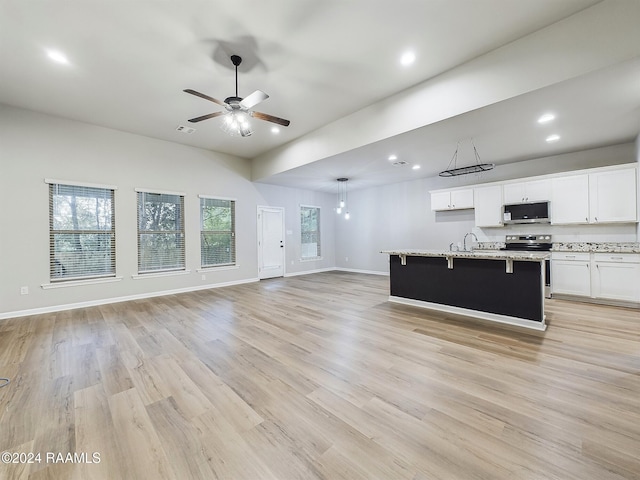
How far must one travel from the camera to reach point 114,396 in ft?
6.91

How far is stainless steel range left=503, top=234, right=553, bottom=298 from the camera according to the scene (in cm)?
496

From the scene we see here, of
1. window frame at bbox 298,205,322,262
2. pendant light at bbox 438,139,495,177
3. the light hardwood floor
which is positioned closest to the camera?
the light hardwood floor

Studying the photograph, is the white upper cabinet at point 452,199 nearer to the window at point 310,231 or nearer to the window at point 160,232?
the window at point 310,231

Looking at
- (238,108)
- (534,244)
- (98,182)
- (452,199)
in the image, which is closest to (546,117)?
(534,244)

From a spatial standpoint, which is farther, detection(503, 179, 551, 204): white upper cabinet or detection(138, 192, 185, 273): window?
detection(138, 192, 185, 273): window

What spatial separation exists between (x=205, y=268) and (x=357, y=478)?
5.97 meters

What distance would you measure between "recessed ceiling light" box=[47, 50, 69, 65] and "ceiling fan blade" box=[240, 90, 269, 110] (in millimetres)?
2138

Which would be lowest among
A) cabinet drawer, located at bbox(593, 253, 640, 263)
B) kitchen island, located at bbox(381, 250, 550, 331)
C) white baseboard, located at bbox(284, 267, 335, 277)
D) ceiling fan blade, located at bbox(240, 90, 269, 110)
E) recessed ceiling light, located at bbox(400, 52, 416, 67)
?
white baseboard, located at bbox(284, 267, 335, 277)

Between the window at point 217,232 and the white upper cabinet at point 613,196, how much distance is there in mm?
7519

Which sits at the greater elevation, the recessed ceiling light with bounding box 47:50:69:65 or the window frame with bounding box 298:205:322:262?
the recessed ceiling light with bounding box 47:50:69:65

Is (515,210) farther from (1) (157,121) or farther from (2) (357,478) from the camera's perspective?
(1) (157,121)

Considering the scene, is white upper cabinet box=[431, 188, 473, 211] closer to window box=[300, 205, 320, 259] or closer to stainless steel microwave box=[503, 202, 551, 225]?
stainless steel microwave box=[503, 202, 551, 225]

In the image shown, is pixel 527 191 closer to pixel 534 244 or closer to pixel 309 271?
pixel 534 244

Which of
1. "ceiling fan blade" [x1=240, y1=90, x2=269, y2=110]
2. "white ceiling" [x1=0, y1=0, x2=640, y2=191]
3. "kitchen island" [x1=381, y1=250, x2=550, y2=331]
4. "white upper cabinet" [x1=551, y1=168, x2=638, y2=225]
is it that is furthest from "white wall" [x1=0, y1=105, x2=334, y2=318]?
"white upper cabinet" [x1=551, y1=168, x2=638, y2=225]
